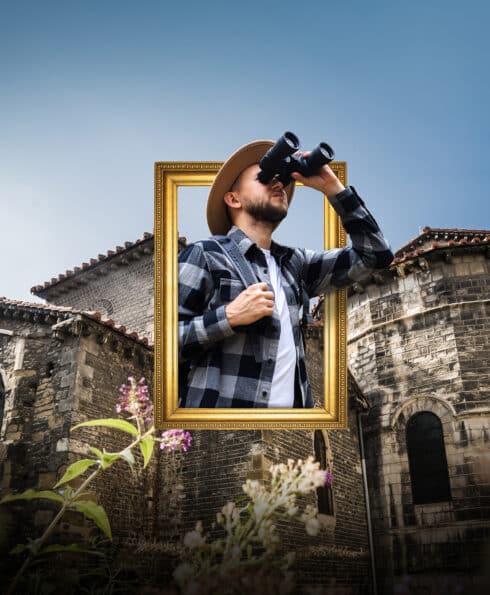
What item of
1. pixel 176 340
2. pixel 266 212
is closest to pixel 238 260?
pixel 266 212

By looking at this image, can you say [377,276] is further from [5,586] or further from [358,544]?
[5,586]

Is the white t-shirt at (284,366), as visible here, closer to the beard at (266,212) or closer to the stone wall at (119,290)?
the beard at (266,212)

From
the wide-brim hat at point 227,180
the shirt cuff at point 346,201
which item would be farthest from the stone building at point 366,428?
the shirt cuff at point 346,201

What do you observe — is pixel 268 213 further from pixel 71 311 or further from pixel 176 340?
pixel 71 311

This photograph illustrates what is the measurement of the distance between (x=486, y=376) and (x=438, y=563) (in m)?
3.05

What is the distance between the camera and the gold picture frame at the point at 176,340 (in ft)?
9.02

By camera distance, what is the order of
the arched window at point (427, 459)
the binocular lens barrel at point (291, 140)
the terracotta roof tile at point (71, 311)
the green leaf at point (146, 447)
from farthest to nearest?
the arched window at point (427, 459) < the terracotta roof tile at point (71, 311) < the binocular lens barrel at point (291, 140) < the green leaf at point (146, 447)

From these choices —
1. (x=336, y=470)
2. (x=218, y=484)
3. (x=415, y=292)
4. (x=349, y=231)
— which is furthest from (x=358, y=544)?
(x=349, y=231)

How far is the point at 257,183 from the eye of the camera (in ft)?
9.46

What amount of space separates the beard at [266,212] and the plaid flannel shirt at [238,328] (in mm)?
127

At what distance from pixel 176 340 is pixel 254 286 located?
51 cm

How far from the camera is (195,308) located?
9.36 ft

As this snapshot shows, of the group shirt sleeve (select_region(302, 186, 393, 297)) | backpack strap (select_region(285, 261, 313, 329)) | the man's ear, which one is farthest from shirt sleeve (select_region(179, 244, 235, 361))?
shirt sleeve (select_region(302, 186, 393, 297))

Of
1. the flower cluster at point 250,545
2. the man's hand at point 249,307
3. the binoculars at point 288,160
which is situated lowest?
the flower cluster at point 250,545
